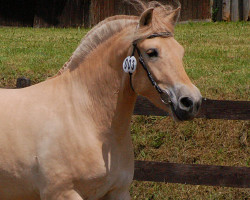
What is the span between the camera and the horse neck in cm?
398

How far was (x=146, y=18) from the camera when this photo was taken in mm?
3797

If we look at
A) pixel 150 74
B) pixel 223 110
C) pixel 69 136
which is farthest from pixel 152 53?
pixel 223 110

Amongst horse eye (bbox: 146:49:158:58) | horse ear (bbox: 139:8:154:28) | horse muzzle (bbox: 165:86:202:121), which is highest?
horse ear (bbox: 139:8:154:28)

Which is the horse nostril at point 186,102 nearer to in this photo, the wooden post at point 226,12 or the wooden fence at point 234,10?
the wooden fence at point 234,10

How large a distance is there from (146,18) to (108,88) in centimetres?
57

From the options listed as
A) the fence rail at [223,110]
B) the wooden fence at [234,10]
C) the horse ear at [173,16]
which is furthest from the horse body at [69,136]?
the wooden fence at [234,10]

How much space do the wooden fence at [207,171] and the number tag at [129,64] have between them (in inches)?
108

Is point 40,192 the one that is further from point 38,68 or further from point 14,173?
point 38,68

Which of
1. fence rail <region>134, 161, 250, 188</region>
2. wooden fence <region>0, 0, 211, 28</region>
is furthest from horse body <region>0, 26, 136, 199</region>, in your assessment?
wooden fence <region>0, 0, 211, 28</region>

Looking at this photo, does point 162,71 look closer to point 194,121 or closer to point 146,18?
point 146,18

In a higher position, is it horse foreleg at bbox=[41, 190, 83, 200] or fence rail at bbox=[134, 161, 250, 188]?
horse foreleg at bbox=[41, 190, 83, 200]

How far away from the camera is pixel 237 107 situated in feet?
21.4

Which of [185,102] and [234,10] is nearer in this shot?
[185,102]

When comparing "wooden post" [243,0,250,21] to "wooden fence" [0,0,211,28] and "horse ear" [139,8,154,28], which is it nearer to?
"wooden fence" [0,0,211,28]
